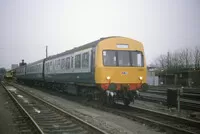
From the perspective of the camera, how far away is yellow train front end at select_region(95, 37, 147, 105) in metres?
13.3

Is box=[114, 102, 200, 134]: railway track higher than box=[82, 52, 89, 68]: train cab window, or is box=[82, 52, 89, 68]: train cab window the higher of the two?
box=[82, 52, 89, 68]: train cab window

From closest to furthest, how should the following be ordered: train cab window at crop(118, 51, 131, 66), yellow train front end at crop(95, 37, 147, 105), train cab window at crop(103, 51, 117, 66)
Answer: yellow train front end at crop(95, 37, 147, 105) < train cab window at crop(103, 51, 117, 66) < train cab window at crop(118, 51, 131, 66)

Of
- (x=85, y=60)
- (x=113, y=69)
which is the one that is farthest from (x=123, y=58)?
(x=85, y=60)

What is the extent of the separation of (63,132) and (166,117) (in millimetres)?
4447

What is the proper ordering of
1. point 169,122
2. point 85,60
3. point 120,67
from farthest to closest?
point 85,60 < point 120,67 < point 169,122

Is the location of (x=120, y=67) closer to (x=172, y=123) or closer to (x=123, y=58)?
(x=123, y=58)

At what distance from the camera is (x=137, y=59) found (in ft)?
46.7

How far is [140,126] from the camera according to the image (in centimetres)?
934

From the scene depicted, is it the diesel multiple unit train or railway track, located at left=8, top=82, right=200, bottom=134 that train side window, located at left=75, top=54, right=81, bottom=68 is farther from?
railway track, located at left=8, top=82, right=200, bottom=134

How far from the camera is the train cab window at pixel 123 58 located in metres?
13.8

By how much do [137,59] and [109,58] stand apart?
5.06ft

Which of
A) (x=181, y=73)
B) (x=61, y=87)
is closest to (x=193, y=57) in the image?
(x=181, y=73)

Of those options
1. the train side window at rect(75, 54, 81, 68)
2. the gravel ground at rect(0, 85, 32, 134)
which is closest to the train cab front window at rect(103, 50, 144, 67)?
the train side window at rect(75, 54, 81, 68)

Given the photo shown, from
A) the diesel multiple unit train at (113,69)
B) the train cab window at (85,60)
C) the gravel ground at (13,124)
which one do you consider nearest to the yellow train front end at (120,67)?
the diesel multiple unit train at (113,69)
